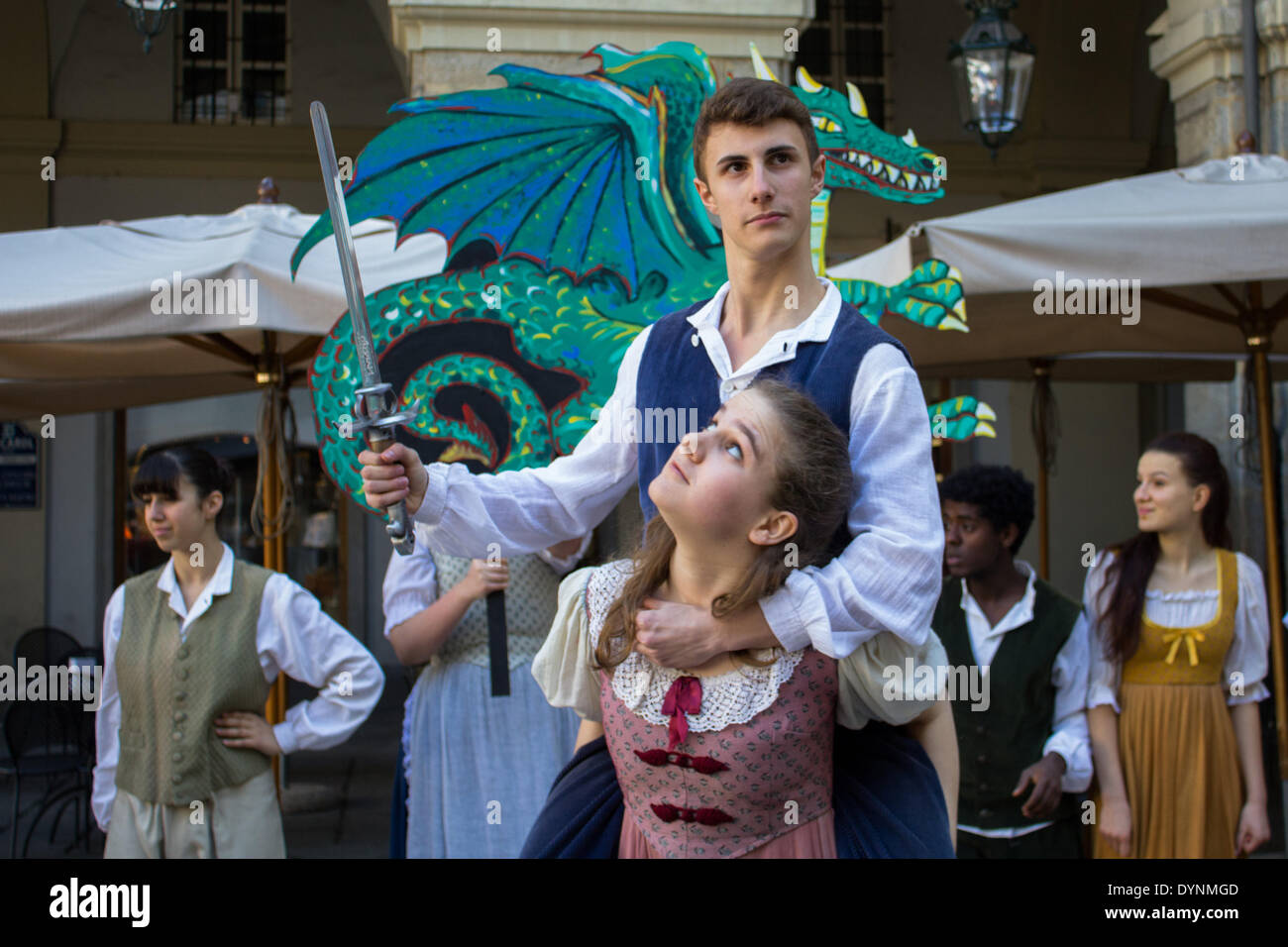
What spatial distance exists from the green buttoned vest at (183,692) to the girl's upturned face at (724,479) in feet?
6.59

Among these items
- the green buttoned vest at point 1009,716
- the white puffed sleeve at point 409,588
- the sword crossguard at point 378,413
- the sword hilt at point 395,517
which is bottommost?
the green buttoned vest at point 1009,716

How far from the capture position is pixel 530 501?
1.96 meters

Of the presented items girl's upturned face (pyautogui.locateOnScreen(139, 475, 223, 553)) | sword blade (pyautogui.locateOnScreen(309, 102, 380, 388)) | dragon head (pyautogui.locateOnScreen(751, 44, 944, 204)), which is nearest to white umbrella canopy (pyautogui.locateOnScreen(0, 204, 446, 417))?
girl's upturned face (pyautogui.locateOnScreen(139, 475, 223, 553))

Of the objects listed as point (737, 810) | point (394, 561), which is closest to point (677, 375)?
point (737, 810)

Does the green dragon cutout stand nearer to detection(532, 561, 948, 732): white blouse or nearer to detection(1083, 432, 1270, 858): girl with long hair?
detection(532, 561, 948, 732): white blouse

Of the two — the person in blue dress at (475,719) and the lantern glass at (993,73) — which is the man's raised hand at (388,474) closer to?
the person in blue dress at (475,719)

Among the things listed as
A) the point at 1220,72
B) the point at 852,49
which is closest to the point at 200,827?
the point at 1220,72

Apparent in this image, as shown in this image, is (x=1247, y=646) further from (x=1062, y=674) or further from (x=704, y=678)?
(x=704, y=678)

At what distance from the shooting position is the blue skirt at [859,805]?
178 cm

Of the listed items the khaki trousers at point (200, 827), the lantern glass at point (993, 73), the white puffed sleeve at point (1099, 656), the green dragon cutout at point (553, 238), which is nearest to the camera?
the green dragon cutout at point (553, 238)

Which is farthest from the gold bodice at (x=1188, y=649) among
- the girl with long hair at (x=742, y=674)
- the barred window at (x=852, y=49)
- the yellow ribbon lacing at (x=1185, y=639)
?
the barred window at (x=852, y=49)

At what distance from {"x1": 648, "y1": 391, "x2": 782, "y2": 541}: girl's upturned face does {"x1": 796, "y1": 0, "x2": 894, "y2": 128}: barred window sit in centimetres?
962

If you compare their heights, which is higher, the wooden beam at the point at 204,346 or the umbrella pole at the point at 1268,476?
the wooden beam at the point at 204,346
